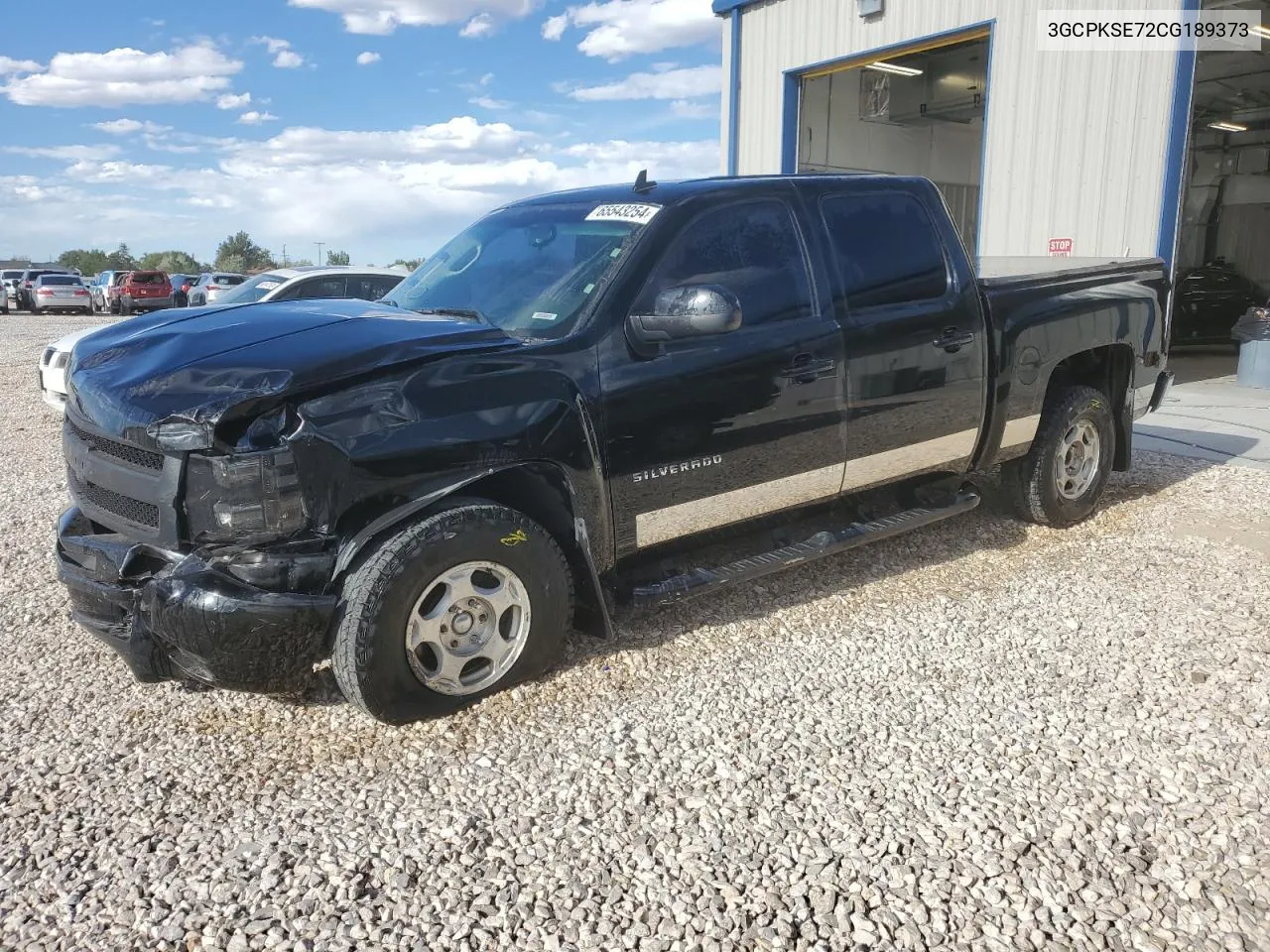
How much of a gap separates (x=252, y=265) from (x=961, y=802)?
310ft

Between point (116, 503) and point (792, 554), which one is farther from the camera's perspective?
point (792, 554)

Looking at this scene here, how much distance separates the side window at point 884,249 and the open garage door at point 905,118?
10.7 metres

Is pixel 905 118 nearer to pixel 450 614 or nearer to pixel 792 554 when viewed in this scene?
pixel 792 554

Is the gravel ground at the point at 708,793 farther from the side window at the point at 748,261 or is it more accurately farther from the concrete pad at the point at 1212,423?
the concrete pad at the point at 1212,423

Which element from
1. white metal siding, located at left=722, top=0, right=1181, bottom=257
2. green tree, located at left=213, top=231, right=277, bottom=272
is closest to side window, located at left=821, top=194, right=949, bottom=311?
white metal siding, located at left=722, top=0, right=1181, bottom=257

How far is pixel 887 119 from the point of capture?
18516mm

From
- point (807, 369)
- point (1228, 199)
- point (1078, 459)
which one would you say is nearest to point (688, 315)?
point (807, 369)

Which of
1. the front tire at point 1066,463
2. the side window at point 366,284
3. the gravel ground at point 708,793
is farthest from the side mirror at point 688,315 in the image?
the side window at point 366,284

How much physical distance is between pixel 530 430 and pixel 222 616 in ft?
3.80

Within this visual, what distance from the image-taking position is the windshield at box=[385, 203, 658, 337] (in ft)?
12.4

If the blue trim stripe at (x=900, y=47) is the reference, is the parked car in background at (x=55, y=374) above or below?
below

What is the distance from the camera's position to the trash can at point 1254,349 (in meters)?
11.8

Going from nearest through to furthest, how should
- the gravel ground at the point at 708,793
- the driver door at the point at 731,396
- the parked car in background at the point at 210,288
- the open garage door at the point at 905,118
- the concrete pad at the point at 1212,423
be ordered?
the gravel ground at the point at 708,793 → the driver door at the point at 731,396 → the concrete pad at the point at 1212,423 → the open garage door at the point at 905,118 → the parked car in background at the point at 210,288

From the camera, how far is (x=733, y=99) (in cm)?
1504
